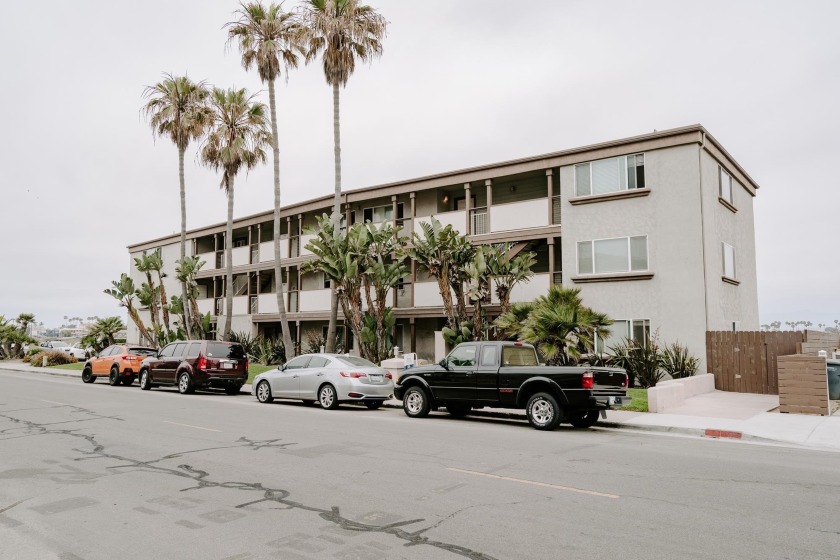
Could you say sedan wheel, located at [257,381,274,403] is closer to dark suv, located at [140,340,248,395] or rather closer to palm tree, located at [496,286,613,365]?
dark suv, located at [140,340,248,395]

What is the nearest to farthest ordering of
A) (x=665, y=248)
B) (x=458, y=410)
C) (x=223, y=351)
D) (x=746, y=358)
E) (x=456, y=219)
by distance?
(x=458, y=410) → (x=746, y=358) → (x=665, y=248) → (x=223, y=351) → (x=456, y=219)

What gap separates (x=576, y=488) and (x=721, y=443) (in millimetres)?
5189

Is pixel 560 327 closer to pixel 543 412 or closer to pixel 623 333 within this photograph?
pixel 623 333

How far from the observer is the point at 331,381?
16.5 meters

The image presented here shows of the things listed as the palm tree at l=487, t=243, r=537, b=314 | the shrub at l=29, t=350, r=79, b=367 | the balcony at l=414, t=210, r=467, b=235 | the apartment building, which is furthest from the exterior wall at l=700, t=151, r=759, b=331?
the shrub at l=29, t=350, r=79, b=367

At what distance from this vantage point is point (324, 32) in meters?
25.3

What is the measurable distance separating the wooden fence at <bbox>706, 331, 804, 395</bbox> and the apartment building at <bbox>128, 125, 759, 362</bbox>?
0.53m

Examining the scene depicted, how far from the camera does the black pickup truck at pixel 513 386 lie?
479 inches

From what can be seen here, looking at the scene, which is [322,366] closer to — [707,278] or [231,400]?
[231,400]

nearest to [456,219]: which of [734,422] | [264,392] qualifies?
[264,392]

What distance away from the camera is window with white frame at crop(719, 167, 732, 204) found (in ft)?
72.1

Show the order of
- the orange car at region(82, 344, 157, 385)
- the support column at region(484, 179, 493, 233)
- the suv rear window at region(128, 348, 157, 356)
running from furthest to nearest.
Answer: the suv rear window at region(128, 348, 157, 356), the orange car at region(82, 344, 157, 385), the support column at region(484, 179, 493, 233)

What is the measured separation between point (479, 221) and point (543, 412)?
1365 cm

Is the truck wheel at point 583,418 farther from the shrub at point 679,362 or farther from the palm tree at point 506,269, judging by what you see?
the palm tree at point 506,269
